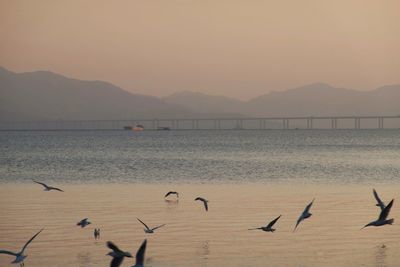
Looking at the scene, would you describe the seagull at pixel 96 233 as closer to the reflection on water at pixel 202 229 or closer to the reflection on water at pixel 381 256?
the reflection on water at pixel 202 229

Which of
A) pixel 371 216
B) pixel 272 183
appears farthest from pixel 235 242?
pixel 272 183

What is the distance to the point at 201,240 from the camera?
2211 centimetres

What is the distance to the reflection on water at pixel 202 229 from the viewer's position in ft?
65.3

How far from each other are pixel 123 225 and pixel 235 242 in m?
4.26

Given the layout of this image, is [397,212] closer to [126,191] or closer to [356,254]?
[356,254]

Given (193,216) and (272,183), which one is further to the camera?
(272,183)

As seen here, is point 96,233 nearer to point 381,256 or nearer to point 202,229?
point 202,229

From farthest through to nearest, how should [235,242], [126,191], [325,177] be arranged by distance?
[325,177] < [126,191] < [235,242]

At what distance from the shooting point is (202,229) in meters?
24.3

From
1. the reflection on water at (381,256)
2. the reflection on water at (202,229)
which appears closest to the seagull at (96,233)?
the reflection on water at (202,229)

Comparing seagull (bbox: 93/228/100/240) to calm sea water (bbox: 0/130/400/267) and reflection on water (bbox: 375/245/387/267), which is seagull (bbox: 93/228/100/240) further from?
reflection on water (bbox: 375/245/387/267)

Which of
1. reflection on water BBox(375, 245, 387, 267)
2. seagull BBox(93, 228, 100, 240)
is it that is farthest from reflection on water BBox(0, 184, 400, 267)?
seagull BBox(93, 228, 100, 240)

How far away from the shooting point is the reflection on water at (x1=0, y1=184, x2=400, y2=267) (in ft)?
65.3

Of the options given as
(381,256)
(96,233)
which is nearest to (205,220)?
(96,233)
